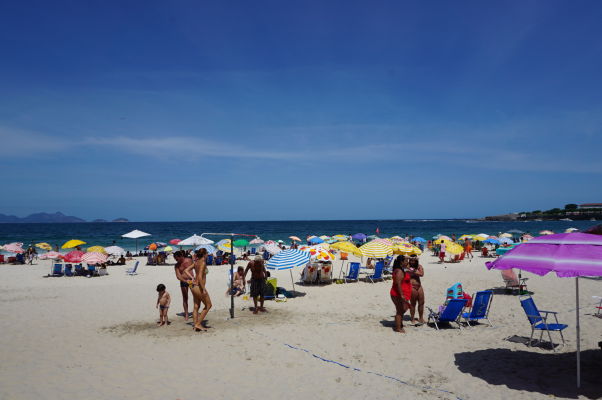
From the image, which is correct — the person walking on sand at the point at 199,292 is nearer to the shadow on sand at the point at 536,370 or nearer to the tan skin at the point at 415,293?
the tan skin at the point at 415,293

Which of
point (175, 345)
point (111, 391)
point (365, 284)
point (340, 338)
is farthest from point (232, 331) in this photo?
point (365, 284)

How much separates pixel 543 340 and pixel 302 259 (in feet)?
20.1

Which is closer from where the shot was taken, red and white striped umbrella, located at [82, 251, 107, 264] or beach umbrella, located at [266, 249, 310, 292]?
beach umbrella, located at [266, 249, 310, 292]

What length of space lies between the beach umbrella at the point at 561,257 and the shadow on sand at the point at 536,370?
0.28 meters

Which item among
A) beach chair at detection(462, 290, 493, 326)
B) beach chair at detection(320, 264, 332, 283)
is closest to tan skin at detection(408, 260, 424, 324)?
beach chair at detection(462, 290, 493, 326)

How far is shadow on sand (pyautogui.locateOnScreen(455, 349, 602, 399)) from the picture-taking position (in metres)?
5.14

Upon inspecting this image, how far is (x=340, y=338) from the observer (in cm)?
758

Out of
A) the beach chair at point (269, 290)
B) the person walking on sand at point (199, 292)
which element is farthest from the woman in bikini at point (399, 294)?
the beach chair at point (269, 290)

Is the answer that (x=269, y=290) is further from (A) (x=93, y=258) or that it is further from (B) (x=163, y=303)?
(A) (x=93, y=258)

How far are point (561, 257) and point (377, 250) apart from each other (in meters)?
9.16

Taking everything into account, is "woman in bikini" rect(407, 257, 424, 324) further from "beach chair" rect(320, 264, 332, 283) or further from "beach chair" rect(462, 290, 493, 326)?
"beach chair" rect(320, 264, 332, 283)

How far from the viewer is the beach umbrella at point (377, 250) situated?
529 inches

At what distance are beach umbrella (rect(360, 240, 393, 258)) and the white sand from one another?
2.33 meters

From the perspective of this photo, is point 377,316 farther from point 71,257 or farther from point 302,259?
point 71,257
